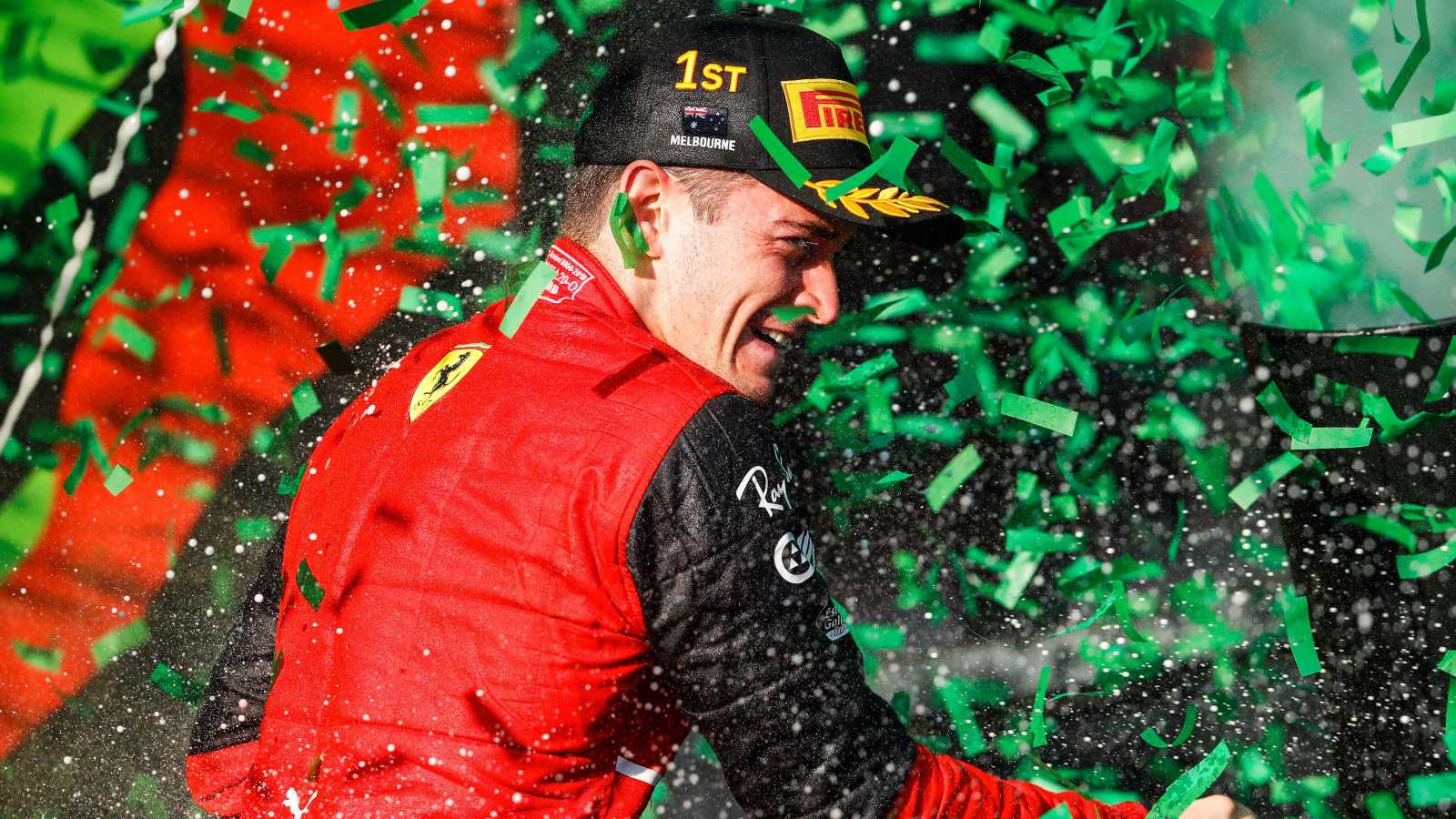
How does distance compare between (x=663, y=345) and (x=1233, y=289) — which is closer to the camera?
(x=663, y=345)

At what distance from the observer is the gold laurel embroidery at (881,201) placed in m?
1.64

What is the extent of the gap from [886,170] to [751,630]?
3.09ft

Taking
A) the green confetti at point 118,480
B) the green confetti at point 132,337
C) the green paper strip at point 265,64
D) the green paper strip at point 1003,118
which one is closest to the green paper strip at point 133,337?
the green confetti at point 132,337

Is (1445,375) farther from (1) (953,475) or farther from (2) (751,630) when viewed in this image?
(1) (953,475)

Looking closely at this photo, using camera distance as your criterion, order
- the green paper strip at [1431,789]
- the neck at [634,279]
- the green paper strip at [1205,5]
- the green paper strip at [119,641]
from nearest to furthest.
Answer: the neck at [634,279] < the green paper strip at [1431,789] < the green paper strip at [1205,5] < the green paper strip at [119,641]

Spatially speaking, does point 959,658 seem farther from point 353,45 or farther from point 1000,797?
point 353,45

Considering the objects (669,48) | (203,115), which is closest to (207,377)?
(203,115)

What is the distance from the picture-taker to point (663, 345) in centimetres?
143

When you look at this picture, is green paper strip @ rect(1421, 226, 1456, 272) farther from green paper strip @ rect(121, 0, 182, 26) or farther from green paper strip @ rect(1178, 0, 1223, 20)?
green paper strip @ rect(121, 0, 182, 26)

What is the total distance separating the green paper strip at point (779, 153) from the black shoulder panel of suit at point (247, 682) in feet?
3.05

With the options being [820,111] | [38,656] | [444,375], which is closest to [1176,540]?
[820,111]

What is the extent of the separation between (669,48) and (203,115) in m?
1.32

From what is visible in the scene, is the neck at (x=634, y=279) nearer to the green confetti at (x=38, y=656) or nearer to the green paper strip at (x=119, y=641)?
the green paper strip at (x=119, y=641)

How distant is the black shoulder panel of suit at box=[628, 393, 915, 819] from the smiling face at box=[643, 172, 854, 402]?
12.6 inches
